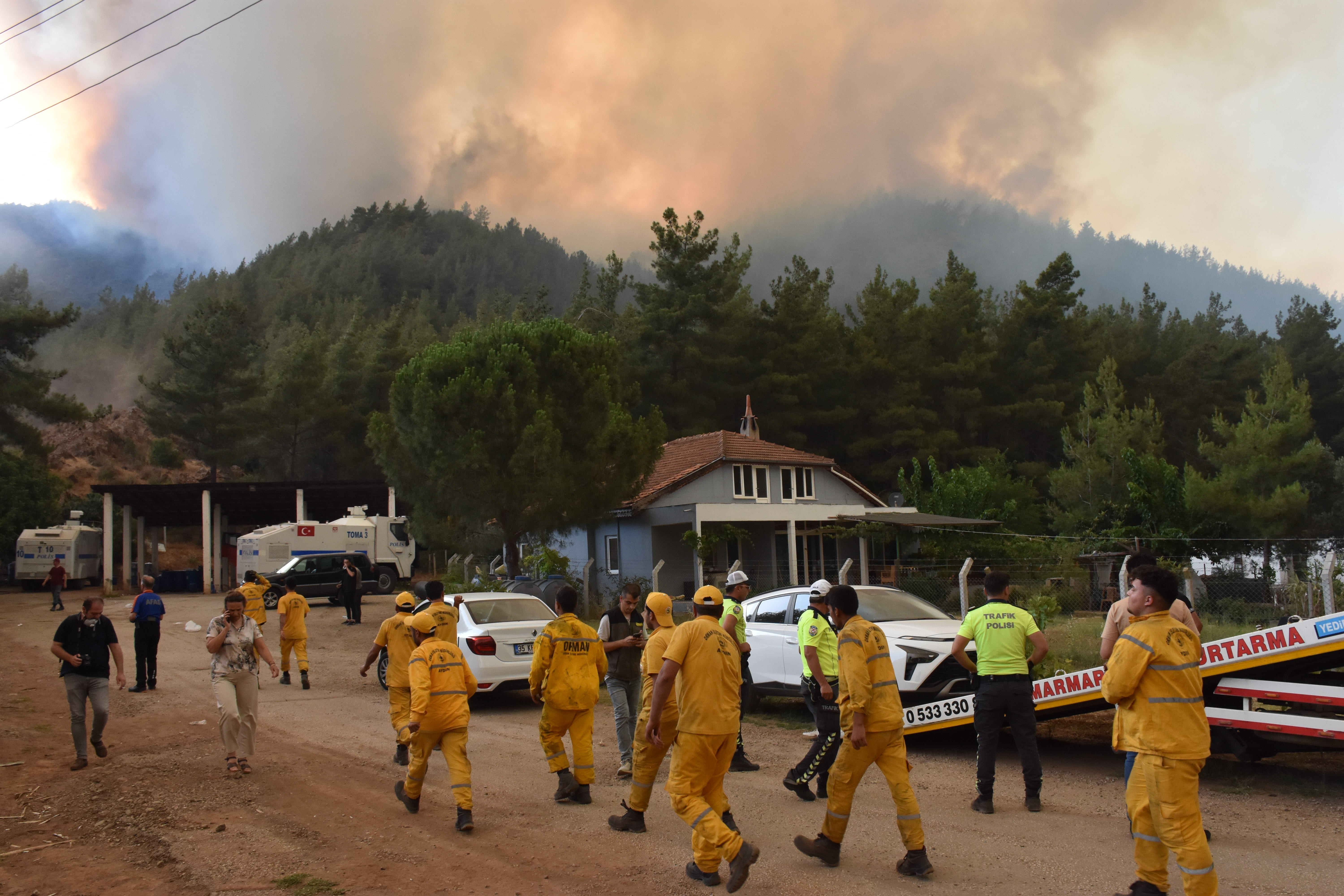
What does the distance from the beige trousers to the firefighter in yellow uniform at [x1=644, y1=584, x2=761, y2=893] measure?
16.0 ft

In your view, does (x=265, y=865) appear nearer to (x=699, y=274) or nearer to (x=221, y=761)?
(x=221, y=761)

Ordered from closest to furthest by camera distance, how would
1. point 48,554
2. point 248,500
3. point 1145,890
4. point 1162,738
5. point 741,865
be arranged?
point 1162,738, point 1145,890, point 741,865, point 48,554, point 248,500

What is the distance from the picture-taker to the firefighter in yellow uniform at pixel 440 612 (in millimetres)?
8094

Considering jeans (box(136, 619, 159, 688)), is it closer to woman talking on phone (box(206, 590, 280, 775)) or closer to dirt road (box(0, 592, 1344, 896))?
dirt road (box(0, 592, 1344, 896))

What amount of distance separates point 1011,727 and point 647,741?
297cm

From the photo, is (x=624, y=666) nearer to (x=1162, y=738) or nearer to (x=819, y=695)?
(x=819, y=695)

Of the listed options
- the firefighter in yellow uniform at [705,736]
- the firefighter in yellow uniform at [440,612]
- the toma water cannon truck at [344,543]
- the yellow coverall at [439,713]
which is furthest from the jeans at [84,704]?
the toma water cannon truck at [344,543]

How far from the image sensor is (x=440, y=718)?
7.02 meters

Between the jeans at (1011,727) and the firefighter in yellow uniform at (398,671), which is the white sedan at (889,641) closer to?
the jeans at (1011,727)

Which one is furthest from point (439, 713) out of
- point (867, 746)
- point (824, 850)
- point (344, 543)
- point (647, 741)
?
point (344, 543)

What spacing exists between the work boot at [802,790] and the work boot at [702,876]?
2.09 m

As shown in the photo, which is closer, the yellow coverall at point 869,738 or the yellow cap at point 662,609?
the yellow coverall at point 869,738

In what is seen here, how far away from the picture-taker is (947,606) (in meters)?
22.1

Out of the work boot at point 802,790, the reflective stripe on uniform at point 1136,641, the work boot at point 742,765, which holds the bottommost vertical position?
the work boot at point 742,765
